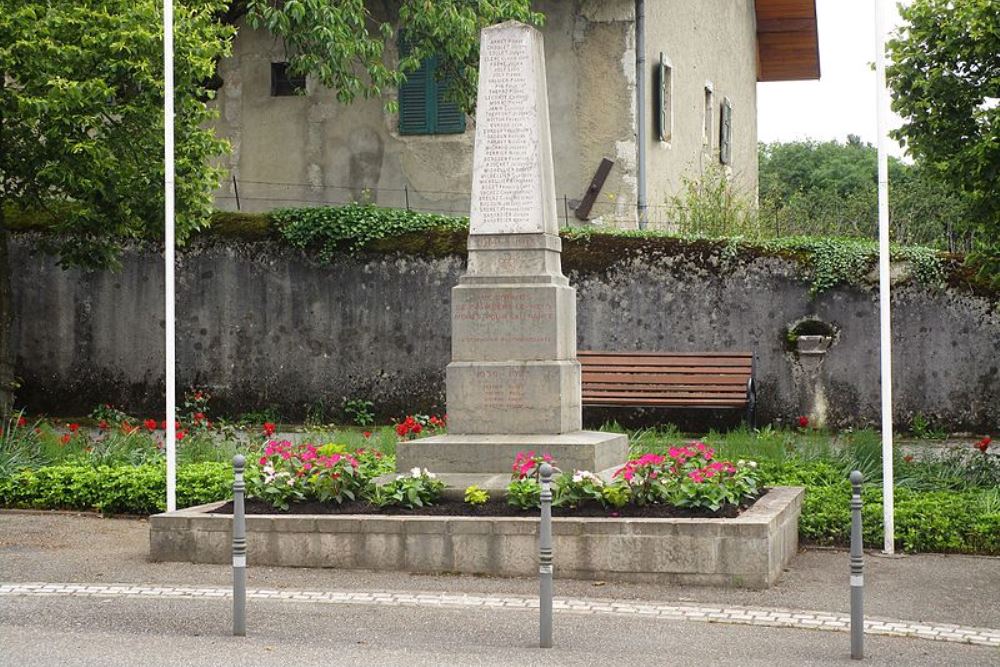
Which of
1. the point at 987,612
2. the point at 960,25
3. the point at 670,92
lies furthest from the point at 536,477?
the point at 670,92

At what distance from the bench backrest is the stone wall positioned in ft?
2.91

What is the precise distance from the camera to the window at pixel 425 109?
23.2 m

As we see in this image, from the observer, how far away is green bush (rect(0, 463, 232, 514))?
A: 13.0 m

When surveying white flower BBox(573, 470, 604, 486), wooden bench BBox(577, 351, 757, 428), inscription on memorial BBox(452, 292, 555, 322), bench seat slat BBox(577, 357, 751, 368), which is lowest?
white flower BBox(573, 470, 604, 486)

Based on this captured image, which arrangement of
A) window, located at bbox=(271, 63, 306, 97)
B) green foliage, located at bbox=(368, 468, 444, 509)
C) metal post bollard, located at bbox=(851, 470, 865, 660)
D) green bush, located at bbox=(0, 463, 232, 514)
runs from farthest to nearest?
window, located at bbox=(271, 63, 306, 97) → green bush, located at bbox=(0, 463, 232, 514) → green foliage, located at bbox=(368, 468, 444, 509) → metal post bollard, located at bbox=(851, 470, 865, 660)

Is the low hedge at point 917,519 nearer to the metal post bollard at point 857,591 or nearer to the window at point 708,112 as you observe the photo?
the metal post bollard at point 857,591

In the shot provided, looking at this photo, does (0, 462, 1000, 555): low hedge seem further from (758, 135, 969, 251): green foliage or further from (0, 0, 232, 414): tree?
(0, 0, 232, 414): tree

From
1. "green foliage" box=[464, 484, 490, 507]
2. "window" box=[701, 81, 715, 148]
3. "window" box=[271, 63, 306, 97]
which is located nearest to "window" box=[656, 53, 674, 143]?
"window" box=[701, 81, 715, 148]

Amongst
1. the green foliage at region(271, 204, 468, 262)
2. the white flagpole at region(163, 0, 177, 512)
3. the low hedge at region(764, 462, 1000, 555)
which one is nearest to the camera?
the low hedge at region(764, 462, 1000, 555)

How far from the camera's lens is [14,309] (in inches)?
815

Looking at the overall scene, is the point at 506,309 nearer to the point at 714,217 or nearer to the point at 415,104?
the point at 714,217

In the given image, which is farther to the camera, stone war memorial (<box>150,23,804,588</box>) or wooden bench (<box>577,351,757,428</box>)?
wooden bench (<box>577,351,757,428</box>)

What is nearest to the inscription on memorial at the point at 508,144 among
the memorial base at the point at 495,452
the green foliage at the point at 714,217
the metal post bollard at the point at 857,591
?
the memorial base at the point at 495,452

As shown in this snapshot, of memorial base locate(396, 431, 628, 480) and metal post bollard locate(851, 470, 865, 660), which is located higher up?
memorial base locate(396, 431, 628, 480)
